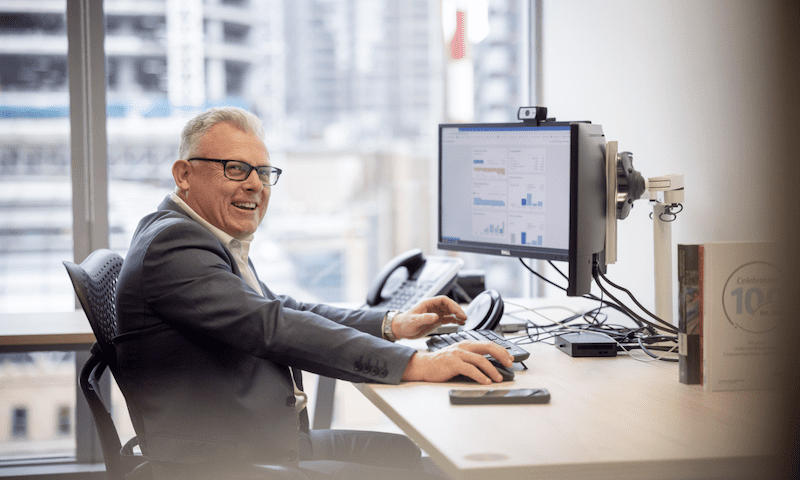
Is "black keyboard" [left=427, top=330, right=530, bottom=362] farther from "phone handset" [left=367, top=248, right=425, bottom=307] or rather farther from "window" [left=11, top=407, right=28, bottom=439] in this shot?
"window" [left=11, top=407, right=28, bottom=439]

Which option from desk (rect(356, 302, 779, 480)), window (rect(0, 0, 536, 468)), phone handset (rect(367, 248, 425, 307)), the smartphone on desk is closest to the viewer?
desk (rect(356, 302, 779, 480))

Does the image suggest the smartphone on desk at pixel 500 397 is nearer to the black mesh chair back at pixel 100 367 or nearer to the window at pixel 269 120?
the black mesh chair back at pixel 100 367

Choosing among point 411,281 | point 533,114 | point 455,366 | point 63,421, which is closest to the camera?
point 455,366

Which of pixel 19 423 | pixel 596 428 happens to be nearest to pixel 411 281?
pixel 596 428

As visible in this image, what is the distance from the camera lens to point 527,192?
5.56 ft

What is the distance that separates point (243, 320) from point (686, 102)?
4.16 ft

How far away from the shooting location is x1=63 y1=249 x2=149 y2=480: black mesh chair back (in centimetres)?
117

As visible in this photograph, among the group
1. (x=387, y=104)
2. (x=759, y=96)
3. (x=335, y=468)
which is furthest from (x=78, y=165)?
(x=759, y=96)

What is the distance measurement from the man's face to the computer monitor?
0.62 m

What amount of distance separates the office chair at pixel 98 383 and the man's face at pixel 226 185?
262mm

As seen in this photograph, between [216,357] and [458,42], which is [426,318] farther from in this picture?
[458,42]

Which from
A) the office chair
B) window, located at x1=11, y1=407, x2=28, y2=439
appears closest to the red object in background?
the office chair

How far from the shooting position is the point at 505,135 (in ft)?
5.65

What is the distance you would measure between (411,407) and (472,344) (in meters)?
0.23
